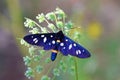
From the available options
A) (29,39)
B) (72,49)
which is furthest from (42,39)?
(72,49)

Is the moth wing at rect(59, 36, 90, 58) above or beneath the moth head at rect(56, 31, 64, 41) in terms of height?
beneath

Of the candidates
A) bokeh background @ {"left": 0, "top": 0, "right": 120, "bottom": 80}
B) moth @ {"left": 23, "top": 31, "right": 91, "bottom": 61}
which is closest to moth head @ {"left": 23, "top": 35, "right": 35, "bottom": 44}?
moth @ {"left": 23, "top": 31, "right": 91, "bottom": 61}

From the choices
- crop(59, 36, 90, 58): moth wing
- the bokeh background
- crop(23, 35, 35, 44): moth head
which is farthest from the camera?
the bokeh background

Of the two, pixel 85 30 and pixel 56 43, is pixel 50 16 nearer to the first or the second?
pixel 56 43

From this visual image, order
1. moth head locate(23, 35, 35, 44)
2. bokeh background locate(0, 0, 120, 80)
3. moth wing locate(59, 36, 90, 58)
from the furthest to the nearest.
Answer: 1. bokeh background locate(0, 0, 120, 80)
2. moth head locate(23, 35, 35, 44)
3. moth wing locate(59, 36, 90, 58)

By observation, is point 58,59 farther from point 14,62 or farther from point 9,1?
point 14,62

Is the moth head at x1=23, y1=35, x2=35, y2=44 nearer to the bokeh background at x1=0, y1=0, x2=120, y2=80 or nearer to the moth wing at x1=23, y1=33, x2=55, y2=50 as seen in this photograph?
the moth wing at x1=23, y1=33, x2=55, y2=50

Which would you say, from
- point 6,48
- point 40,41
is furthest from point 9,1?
point 40,41

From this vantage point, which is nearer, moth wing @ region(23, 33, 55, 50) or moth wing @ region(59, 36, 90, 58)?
moth wing @ region(59, 36, 90, 58)
